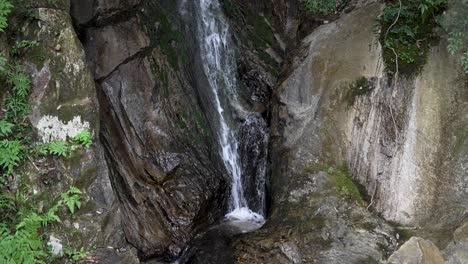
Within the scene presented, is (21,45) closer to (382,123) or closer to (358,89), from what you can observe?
(358,89)

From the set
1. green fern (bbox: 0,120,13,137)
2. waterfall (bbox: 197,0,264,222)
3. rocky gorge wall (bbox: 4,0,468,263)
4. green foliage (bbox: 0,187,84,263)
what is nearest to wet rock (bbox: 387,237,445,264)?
rocky gorge wall (bbox: 4,0,468,263)

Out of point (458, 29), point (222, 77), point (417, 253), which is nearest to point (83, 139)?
point (222, 77)

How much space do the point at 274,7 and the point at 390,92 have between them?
16.0 ft

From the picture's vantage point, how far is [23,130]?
555cm

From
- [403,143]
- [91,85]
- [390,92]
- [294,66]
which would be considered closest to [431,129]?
[403,143]

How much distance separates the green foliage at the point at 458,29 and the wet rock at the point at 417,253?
257 centimetres

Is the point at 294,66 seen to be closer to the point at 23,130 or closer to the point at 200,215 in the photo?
the point at 200,215

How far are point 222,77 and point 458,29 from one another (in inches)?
206

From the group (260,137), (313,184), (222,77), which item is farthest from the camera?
(222,77)

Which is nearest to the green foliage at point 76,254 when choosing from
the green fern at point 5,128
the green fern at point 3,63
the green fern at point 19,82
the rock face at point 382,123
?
the green fern at point 5,128

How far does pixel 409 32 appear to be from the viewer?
6.93 meters

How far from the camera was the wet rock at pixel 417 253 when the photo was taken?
18.6ft

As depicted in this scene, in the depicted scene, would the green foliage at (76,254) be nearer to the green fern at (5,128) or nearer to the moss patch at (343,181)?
the green fern at (5,128)

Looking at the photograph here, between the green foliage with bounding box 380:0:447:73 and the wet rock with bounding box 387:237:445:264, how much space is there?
8.89 feet
